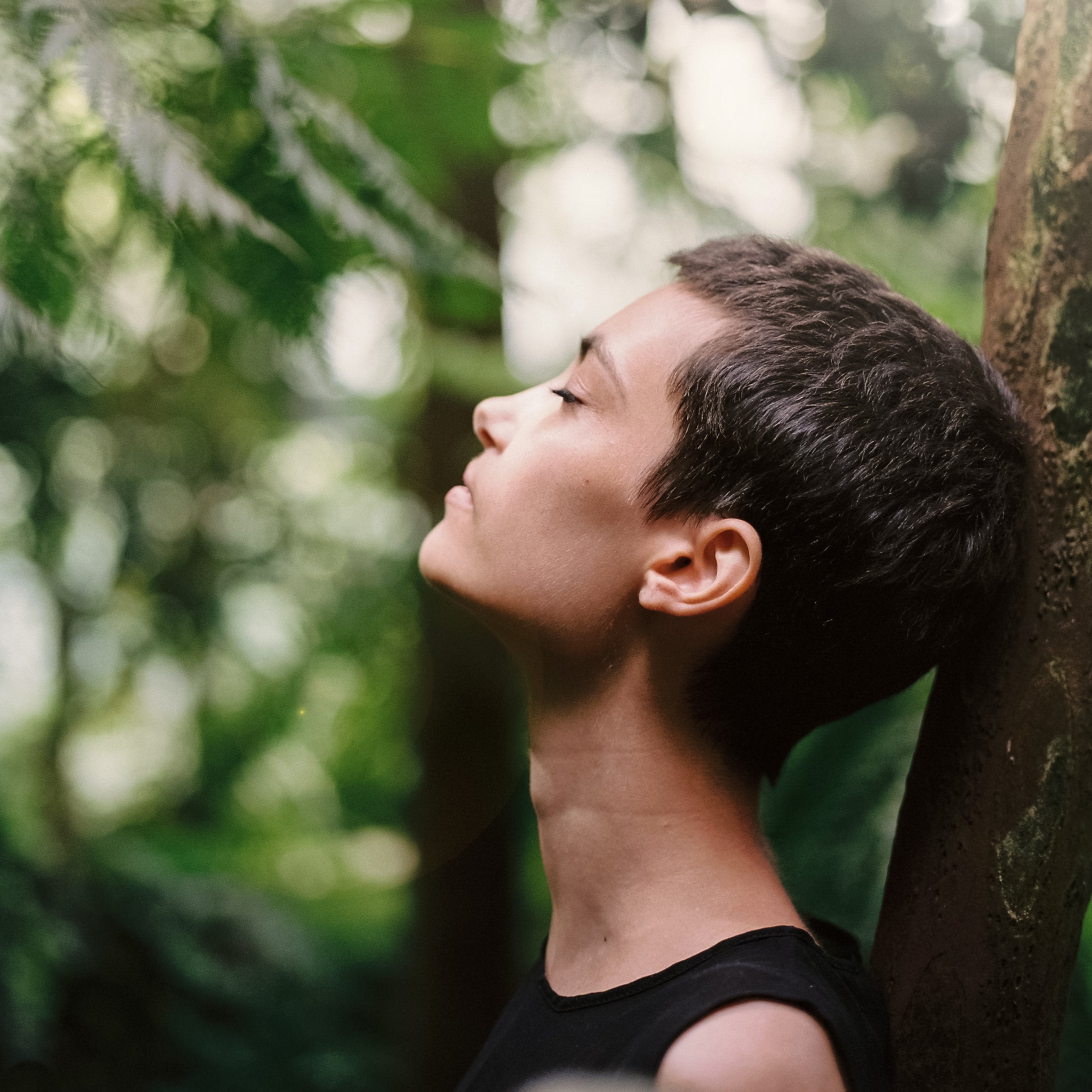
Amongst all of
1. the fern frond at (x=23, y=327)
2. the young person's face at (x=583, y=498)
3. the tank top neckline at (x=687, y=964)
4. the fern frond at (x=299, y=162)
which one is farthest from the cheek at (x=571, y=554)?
the fern frond at (x=23, y=327)

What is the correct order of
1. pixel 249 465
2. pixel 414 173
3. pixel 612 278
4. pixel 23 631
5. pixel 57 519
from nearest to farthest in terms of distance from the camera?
1. pixel 414 173
2. pixel 612 278
3. pixel 57 519
4. pixel 23 631
5. pixel 249 465

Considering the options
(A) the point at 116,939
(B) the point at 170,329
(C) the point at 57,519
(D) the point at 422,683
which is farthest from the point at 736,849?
(B) the point at 170,329

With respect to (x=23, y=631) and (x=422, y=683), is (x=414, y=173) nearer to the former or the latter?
(x=422, y=683)

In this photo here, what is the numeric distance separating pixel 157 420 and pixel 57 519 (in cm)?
89

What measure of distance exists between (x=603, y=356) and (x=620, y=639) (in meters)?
0.37

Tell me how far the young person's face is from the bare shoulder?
0.44 meters

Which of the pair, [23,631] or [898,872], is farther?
[23,631]

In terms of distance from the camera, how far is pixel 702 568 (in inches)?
41.0

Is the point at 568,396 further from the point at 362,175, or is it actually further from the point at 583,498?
the point at 362,175

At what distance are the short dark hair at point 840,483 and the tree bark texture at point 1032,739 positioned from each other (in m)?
0.06

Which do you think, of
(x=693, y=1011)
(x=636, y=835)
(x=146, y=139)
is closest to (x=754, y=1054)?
(x=693, y=1011)

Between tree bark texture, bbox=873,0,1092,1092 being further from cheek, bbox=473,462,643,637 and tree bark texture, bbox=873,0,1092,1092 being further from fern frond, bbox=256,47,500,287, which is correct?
fern frond, bbox=256,47,500,287

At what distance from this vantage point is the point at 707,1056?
0.79 meters

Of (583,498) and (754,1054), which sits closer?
(754,1054)
